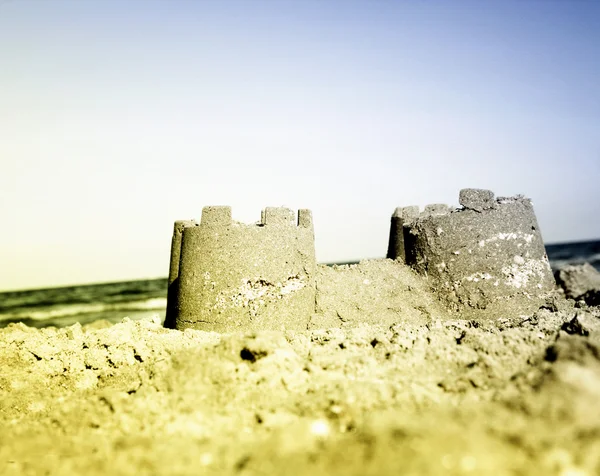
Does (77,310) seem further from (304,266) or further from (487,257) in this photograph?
(487,257)

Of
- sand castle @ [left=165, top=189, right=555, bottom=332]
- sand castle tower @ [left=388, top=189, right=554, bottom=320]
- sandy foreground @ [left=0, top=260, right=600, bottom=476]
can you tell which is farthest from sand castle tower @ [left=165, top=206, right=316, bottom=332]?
sand castle tower @ [left=388, top=189, right=554, bottom=320]

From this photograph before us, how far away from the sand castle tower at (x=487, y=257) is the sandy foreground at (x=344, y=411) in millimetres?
1179

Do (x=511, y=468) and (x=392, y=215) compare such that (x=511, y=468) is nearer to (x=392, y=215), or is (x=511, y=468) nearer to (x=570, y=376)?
(x=570, y=376)

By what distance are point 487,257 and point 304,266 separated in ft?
8.05

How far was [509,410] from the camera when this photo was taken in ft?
6.56

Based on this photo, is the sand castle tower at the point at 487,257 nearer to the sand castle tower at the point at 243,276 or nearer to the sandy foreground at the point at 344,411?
the sandy foreground at the point at 344,411

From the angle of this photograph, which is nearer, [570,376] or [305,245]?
[570,376]

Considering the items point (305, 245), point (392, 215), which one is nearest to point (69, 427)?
point (305, 245)

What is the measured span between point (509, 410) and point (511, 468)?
0.56 metres

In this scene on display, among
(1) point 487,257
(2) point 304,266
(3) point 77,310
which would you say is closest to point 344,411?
(2) point 304,266

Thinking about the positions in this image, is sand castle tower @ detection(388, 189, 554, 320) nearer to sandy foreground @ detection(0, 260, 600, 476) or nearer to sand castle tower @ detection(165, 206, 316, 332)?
sandy foreground @ detection(0, 260, 600, 476)

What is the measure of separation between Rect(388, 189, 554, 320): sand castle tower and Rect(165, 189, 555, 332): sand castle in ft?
0.04

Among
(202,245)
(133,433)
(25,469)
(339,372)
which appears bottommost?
(25,469)

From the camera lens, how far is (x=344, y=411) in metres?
2.27
